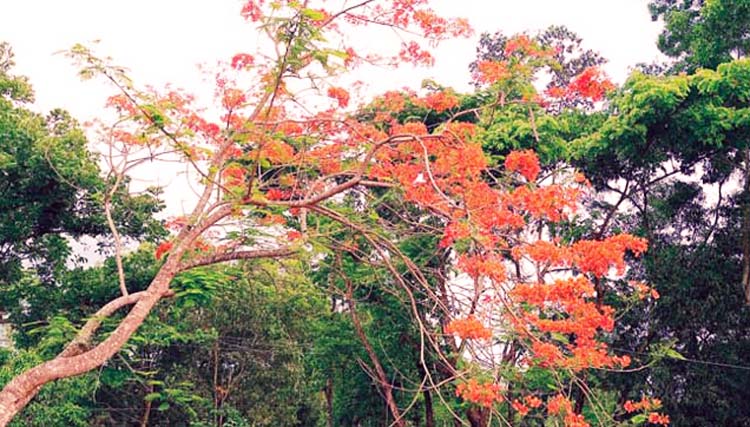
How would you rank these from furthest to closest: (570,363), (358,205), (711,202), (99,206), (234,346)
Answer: (234,346)
(711,202)
(99,206)
(358,205)
(570,363)

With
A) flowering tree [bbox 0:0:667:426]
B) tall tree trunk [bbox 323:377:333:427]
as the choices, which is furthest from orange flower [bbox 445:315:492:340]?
tall tree trunk [bbox 323:377:333:427]

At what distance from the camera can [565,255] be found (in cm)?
505

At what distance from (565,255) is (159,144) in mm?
3253

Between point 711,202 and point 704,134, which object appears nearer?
point 704,134

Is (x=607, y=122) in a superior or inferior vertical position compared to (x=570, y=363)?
superior

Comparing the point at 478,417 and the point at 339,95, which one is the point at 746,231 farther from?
the point at 339,95

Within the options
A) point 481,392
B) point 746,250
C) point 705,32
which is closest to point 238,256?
point 481,392

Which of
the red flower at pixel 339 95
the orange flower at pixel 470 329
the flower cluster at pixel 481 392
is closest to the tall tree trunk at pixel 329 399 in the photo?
the red flower at pixel 339 95

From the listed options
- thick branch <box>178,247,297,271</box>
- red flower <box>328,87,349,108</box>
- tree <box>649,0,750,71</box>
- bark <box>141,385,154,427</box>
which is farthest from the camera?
bark <box>141,385,154,427</box>

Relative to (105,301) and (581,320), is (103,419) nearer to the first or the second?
(105,301)

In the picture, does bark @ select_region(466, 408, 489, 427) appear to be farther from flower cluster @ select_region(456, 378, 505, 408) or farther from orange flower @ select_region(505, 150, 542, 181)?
flower cluster @ select_region(456, 378, 505, 408)

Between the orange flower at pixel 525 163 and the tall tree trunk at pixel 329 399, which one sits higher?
the orange flower at pixel 525 163

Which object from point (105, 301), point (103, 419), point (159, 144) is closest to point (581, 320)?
point (159, 144)

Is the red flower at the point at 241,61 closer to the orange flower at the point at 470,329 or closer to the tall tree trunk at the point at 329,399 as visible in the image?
the orange flower at the point at 470,329
